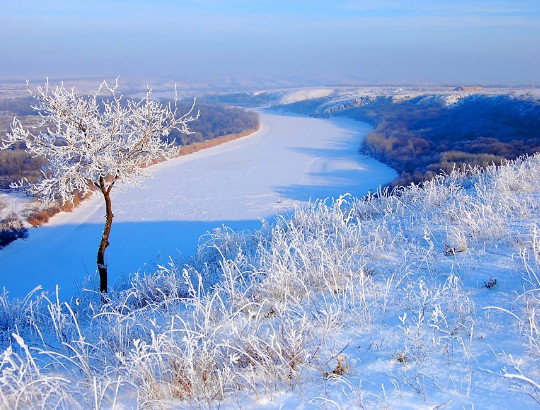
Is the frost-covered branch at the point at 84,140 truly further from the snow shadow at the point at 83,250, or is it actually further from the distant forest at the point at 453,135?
the distant forest at the point at 453,135

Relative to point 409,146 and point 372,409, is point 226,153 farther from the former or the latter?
point 372,409

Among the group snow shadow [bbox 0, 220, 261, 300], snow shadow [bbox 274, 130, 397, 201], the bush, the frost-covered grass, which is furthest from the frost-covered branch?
snow shadow [bbox 274, 130, 397, 201]

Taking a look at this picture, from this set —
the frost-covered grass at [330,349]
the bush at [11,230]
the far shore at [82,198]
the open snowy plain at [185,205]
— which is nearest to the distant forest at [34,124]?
the far shore at [82,198]

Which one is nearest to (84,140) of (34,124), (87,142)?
A: (87,142)

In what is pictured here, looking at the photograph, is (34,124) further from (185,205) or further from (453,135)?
(453,135)

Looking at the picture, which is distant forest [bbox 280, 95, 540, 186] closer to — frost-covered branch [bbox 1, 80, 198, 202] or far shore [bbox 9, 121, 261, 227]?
far shore [bbox 9, 121, 261, 227]

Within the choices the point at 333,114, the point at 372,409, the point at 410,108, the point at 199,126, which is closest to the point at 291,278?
the point at 372,409
